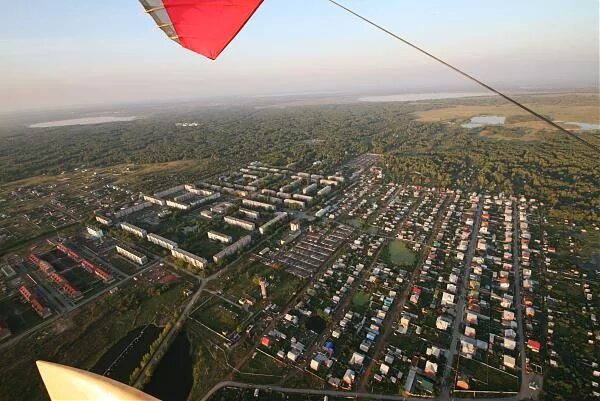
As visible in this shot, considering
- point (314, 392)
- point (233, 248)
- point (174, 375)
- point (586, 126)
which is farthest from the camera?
point (586, 126)

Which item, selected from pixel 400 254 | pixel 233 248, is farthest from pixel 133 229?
pixel 400 254

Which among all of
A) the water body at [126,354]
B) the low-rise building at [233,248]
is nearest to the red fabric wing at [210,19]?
the water body at [126,354]

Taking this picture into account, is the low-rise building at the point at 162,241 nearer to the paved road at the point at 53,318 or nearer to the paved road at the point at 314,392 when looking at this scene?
the paved road at the point at 53,318

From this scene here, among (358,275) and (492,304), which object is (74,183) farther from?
(492,304)

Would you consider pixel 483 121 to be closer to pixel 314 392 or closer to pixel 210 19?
pixel 314 392

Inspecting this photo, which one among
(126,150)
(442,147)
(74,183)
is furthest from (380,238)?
(126,150)

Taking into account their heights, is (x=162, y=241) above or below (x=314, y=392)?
above

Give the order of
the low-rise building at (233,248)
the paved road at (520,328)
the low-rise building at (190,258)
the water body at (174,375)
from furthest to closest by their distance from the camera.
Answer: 1. the low-rise building at (233,248)
2. the low-rise building at (190,258)
3. the water body at (174,375)
4. the paved road at (520,328)
